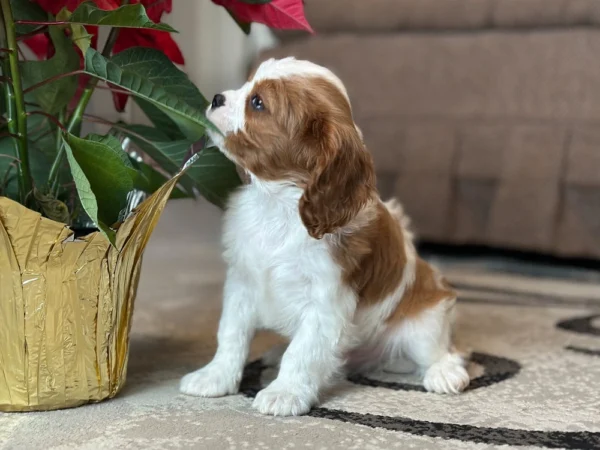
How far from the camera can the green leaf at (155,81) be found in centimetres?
99

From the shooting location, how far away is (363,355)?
141cm

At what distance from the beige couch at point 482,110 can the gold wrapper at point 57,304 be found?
152cm

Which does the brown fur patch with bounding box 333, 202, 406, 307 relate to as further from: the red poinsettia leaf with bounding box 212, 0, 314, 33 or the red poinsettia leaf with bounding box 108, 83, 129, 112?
the red poinsettia leaf with bounding box 108, 83, 129, 112

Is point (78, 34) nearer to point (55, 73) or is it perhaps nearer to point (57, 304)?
point (55, 73)

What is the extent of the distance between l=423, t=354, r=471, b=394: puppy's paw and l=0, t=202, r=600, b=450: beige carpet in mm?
19

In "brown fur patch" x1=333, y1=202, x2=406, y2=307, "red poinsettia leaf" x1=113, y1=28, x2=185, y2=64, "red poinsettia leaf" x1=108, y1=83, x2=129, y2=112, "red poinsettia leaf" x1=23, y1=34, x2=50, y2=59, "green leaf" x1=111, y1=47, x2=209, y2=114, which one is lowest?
"brown fur patch" x1=333, y1=202, x2=406, y2=307

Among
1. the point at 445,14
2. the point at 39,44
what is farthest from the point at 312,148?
the point at 445,14

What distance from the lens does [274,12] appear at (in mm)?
1232

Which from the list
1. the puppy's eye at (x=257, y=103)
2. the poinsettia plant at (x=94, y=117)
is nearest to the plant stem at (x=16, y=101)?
the poinsettia plant at (x=94, y=117)

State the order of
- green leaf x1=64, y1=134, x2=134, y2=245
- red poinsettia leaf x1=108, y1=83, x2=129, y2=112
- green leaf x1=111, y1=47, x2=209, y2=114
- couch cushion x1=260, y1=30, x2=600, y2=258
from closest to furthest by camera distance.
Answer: green leaf x1=64, y1=134, x2=134, y2=245 → green leaf x1=111, y1=47, x2=209, y2=114 → red poinsettia leaf x1=108, y1=83, x2=129, y2=112 → couch cushion x1=260, y1=30, x2=600, y2=258

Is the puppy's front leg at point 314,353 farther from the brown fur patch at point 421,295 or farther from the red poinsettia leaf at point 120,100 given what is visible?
the red poinsettia leaf at point 120,100

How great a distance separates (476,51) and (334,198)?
1.48 m

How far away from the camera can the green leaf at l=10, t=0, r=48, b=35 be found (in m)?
1.16

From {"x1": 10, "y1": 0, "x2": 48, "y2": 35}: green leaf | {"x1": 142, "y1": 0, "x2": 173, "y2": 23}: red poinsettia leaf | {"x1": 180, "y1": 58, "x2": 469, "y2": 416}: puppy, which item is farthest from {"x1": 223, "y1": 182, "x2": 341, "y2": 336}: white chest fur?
{"x1": 10, "y1": 0, "x2": 48, "y2": 35}: green leaf
